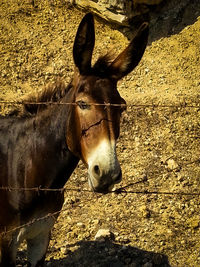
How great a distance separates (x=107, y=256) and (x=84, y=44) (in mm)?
2919

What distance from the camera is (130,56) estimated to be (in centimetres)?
289

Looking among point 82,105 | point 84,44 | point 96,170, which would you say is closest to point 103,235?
point 96,170

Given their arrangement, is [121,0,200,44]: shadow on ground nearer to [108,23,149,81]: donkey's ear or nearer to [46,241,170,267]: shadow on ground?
[46,241,170,267]: shadow on ground

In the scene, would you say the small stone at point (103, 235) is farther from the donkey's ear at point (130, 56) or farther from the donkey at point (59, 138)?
the donkey's ear at point (130, 56)

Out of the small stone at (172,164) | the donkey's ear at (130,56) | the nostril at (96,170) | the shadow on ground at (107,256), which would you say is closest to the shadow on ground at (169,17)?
the small stone at (172,164)

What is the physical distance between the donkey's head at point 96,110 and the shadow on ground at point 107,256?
221 cm

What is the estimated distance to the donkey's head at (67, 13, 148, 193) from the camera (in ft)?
8.16

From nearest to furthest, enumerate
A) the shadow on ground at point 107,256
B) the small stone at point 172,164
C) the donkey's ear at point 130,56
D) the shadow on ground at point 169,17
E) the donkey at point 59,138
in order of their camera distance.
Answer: the donkey at point 59,138, the donkey's ear at point 130,56, the shadow on ground at point 107,256, the small stone at point 172,164, the shadow on ground at point 169,17

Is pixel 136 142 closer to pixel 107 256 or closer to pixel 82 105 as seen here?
pixel 107 256

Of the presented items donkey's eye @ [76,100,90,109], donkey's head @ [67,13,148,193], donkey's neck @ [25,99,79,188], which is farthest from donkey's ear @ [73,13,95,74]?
donkey's neck @ [25,99,79,188]

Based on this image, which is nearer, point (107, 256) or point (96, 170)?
point (96, 170)

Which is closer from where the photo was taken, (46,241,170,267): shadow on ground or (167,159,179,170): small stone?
(46,241,170,267): shadow on ground

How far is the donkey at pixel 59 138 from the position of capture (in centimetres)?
259

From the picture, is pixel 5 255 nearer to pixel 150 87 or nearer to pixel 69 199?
pixel 69 199
